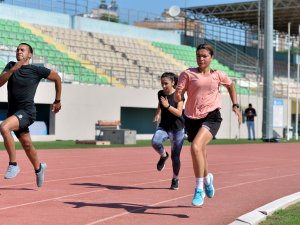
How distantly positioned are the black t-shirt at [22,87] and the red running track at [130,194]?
1248 millimetres

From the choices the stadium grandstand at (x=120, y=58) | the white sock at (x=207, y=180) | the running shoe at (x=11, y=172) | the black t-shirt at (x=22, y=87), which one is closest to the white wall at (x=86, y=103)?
the stadium grandstand at (x=120, y=58)

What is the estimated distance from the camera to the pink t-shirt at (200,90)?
8055 mm

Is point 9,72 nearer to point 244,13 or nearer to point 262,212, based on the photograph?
point 262,212

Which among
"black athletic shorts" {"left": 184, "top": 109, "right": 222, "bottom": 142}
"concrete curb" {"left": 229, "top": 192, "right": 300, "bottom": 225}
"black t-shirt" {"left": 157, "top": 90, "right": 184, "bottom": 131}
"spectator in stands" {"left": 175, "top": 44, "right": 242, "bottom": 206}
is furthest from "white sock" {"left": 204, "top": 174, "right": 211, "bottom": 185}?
"black t-shirt" {"left": 157, "top": 90, "right": 184, "bottom": 131}

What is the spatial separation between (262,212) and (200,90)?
65.4 inches

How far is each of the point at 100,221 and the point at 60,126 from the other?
23490mm

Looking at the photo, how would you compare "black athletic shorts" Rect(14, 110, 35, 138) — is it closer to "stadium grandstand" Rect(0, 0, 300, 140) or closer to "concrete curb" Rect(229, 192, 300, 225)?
"concrete curb" Rect(229, 192, 300, 225)

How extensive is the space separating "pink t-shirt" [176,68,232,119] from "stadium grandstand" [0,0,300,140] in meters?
19.9

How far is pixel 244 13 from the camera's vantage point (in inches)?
2116

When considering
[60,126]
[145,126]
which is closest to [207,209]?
[60,126]

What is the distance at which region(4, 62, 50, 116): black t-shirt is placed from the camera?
29.4 ft

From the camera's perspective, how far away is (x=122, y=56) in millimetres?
40406

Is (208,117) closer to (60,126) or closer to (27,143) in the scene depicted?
(27,143)

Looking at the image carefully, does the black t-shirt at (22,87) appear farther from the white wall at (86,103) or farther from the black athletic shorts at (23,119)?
the white wall at (86,103)
